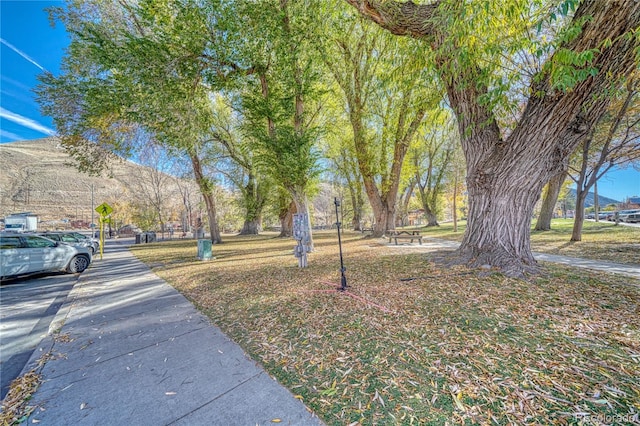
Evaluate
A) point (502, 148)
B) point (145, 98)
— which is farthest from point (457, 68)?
point (145, 98)

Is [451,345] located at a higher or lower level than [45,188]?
lower

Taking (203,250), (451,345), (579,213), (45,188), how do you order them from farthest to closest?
(45,188) → (203,250) → (579,213) → (451,345)

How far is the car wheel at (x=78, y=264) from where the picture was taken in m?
8.90

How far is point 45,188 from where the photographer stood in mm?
58781

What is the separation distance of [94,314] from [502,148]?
8.90 metres

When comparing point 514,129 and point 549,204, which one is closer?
point 514,129

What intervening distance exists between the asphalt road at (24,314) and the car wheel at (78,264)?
494mm

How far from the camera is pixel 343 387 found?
2309 mm

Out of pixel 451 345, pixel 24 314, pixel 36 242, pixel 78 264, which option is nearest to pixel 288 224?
pixel 78 264

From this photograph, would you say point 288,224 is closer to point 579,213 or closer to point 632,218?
point 579,213

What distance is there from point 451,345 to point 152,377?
337 centimetres

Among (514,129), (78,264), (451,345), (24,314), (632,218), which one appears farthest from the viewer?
(632,218)

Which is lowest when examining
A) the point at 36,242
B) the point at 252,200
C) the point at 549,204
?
the point at 36,242

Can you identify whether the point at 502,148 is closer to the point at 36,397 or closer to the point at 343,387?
the point at 343,387
